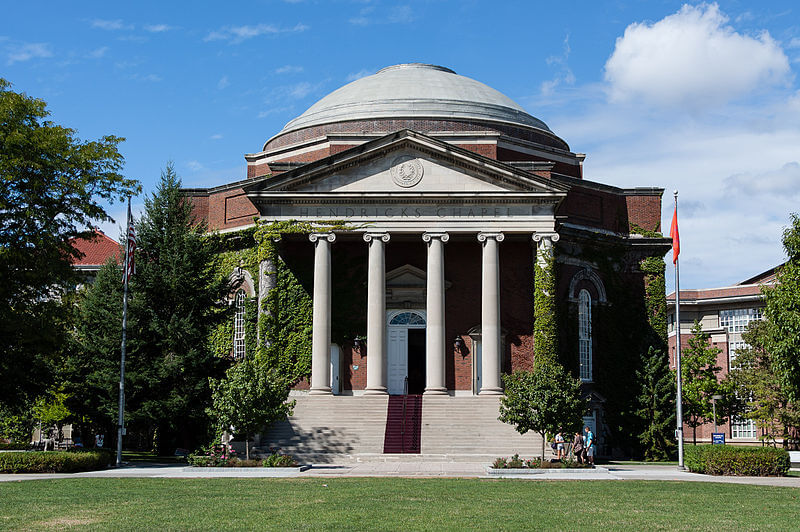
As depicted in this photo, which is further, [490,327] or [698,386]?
[698,386]

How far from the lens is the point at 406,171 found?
43094 mm

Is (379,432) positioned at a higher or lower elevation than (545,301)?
lower

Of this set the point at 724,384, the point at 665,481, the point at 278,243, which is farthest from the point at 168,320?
the point at 724,384

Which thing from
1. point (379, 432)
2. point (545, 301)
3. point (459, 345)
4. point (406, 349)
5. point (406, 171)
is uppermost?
point (406, 171)

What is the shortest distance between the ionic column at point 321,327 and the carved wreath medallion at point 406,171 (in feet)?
13.4

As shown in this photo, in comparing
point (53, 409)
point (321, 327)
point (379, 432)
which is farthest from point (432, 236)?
point (53, 409)

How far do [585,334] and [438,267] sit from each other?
428 inches

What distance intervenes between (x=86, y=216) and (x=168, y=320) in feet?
23.7

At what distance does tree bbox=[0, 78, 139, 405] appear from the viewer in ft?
109

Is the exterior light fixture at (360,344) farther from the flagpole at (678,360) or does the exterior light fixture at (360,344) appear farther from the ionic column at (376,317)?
Answer: the flagpole at (678,360)

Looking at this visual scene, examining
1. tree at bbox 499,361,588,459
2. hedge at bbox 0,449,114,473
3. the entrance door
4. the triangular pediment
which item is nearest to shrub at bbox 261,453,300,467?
hedge at bbox 0,449,114,473

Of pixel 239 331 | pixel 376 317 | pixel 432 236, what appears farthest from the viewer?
pixel 239 331

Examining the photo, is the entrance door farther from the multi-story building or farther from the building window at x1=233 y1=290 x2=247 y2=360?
the multi-story building

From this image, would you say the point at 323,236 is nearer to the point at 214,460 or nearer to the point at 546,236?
the point at 546,236
